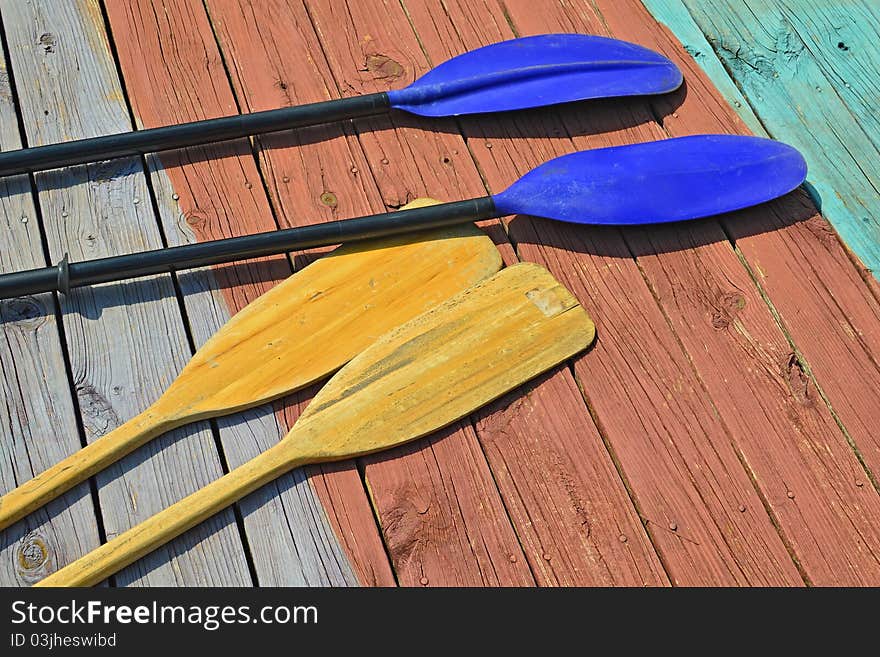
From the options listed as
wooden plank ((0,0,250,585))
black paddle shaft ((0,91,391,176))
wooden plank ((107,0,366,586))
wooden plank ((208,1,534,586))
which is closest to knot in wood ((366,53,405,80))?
wooden plank ((208,1,534,586))

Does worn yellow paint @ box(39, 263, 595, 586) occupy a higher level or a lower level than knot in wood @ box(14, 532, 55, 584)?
higher

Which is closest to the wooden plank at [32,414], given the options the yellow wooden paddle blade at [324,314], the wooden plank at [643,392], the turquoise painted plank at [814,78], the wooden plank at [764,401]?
the yellow wooden paddle blade at [324,314]

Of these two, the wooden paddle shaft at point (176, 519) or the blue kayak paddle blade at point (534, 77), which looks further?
the blue kayak paddle blade at point (534, 77)

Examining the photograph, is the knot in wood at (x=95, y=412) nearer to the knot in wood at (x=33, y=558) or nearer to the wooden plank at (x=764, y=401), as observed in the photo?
the knot in wood at (x=33, y=558)

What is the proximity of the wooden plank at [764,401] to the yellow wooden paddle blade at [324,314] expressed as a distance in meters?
0.44

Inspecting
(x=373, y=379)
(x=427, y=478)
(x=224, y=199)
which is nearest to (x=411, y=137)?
(x=224, y=199)

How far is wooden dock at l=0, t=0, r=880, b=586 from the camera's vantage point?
178 cm

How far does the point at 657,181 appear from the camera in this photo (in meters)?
2.15

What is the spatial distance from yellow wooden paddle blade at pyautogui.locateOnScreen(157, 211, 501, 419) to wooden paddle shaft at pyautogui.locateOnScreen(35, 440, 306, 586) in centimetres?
15

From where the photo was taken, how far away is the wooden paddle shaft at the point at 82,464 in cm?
172

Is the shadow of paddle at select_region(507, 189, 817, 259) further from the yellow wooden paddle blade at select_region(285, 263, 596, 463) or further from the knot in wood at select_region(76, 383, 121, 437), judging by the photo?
the knot in wood at select_region(76, 383, 121, 437)

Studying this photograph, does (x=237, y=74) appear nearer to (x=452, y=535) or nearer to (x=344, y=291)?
(x=344, y=291)

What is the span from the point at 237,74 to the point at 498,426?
1189 millimetres

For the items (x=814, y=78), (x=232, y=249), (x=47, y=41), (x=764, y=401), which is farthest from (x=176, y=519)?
(x=814, y=78)
